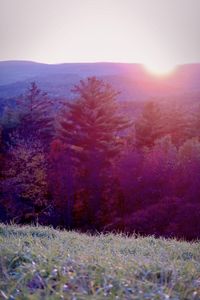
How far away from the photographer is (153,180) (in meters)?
31.0

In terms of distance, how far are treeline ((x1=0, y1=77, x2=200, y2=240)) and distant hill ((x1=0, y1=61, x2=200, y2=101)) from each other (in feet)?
212

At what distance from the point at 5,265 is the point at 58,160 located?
97.0 ft

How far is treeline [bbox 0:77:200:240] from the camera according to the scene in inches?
1181

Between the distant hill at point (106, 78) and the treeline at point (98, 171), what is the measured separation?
64.6 metres

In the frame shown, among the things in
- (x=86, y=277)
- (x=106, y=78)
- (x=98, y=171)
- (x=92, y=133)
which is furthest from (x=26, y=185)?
(x=106, y=78)

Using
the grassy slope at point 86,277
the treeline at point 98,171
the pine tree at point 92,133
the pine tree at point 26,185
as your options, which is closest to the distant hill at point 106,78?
the treeline at point 98,171

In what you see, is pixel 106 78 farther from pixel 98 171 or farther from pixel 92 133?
pixel 98 171

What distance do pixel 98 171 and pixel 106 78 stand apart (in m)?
91.1

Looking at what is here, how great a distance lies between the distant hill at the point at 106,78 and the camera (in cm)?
11169

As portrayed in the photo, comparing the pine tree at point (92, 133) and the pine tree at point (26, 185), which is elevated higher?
the pine tree at point (92, 133)

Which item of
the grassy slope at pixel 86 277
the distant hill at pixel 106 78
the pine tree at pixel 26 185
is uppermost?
the grassy slope at pixel 86 277

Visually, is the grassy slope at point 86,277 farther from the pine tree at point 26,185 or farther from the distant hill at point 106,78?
the distant hill at point 106,78

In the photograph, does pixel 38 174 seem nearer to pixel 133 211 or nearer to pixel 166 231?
pixel 133 211

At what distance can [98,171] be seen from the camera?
33.1 m
